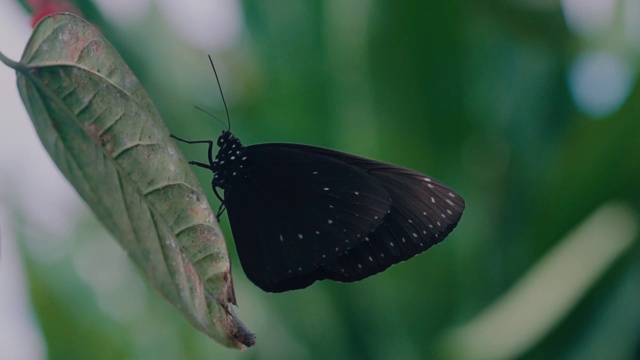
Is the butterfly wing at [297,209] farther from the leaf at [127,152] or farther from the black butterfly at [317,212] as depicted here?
the leaf at [127,152]

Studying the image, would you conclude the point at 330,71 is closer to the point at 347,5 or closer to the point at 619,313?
the point at 347,5

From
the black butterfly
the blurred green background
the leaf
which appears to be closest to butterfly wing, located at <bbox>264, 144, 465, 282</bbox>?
the black butterfly

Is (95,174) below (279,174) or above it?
above

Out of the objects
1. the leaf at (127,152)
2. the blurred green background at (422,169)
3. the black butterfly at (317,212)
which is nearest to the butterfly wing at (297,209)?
the black butterfly at (317,212)

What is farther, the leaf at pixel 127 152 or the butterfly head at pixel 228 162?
the butterfly head at pixel 228 162

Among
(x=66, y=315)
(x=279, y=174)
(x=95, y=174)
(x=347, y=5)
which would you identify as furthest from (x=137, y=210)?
(x=66, y=315)

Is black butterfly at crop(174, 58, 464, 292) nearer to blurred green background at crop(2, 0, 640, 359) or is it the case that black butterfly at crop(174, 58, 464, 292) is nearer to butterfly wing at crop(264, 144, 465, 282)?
butterfly wing at crop(264, 144, 465, 282)
